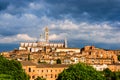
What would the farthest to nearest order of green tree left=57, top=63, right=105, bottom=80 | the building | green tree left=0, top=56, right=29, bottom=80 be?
the building → green tree left=57, top=63, right=105, bottom=80 → green tree left=0, top=56, right=29, bottom=80

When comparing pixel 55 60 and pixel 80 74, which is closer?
pixel 80 74

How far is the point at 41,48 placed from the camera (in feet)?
588

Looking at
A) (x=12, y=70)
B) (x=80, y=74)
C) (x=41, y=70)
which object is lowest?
(x=41, y=70)

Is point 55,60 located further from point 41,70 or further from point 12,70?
point 12,70

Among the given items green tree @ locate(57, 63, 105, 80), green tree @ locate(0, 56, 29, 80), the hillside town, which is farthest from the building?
green tree @ locate(57, 63, 105, 80)

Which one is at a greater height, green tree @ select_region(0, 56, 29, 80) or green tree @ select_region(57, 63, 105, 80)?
green tree @ select_region(0, 56, 29, 80)

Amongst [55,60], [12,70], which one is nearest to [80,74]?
[12,70]

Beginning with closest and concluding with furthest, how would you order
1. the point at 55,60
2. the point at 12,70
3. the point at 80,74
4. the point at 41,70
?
the point at 80,74, the point at 12,70, the point at 41,70, the point at 55,60

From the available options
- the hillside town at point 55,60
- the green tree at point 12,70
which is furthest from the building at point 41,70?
the green tree at point 12,70

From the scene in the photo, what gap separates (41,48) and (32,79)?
8551 cm

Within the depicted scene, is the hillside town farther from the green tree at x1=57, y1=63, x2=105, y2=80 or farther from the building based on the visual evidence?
the green tree at x1=57, y1=63, x2=105, y2=80

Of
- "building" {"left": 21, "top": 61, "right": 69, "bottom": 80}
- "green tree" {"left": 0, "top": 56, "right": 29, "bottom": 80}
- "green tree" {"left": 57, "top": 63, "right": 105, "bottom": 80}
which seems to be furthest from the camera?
"building" {"left": 21, "top": 61, "right": 69, "bottom": 80}

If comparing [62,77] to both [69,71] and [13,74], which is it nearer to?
[69,71]

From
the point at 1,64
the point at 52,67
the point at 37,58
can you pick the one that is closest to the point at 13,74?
the point at 1,64
